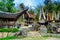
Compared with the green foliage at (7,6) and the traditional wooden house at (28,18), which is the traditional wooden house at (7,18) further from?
the traditional wooden house at (28,18)

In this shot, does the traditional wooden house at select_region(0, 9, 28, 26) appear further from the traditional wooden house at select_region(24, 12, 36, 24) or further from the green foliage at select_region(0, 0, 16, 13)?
the traditional wooden house at select_region(24, 12, 36, 24)

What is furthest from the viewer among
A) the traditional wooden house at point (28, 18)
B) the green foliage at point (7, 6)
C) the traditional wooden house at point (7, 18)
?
the traditional wooden house at point (28, 18)

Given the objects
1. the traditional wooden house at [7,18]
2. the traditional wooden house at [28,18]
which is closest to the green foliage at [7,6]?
the traditional wooden house at [28,18]

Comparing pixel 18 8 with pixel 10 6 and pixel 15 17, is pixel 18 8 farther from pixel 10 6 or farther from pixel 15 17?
pixel 15 17

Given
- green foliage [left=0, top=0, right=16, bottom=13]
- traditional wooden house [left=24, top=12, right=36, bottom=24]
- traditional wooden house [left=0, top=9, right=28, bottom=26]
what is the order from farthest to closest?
1. traditional wooden house [left=24, top=12, right=36, bottom=24]
2. green foliage [left=0, top=0, right=16, bottom=13]
3. traditional wooden house [left=0, top=9, right=28, bottom=26]

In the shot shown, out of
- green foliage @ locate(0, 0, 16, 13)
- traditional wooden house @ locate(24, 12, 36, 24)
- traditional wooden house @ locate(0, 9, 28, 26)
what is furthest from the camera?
traditional wooden house @ locate(24, 12, 36, 24)

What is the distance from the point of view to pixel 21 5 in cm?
7488

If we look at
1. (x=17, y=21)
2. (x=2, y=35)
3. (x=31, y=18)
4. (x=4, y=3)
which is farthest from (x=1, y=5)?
(x=2, y=35)

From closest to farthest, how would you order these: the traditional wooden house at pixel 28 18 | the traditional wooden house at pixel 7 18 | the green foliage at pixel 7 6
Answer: the traditional wooden house at pixel 7 18 < the green foliage at pixel 7 6 < the traditional wooden house at pixel 28 18

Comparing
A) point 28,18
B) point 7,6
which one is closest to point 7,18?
point 7,6

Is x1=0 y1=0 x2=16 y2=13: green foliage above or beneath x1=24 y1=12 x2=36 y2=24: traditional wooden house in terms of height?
above

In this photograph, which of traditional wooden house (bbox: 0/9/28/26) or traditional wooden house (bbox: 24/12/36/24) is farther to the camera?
traditional wooden house (bbox: 24/12/36/24)

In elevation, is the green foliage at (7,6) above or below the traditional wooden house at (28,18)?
above

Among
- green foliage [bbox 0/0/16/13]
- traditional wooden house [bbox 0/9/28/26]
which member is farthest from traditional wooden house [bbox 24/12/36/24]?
traditional wooden house [bbox 0/9/28/26]
